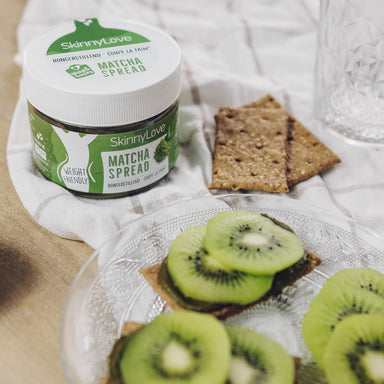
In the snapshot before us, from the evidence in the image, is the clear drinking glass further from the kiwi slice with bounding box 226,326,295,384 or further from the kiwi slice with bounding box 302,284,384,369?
the kiwi slice with bounding box 226,326,295,384

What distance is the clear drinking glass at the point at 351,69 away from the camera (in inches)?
40.6

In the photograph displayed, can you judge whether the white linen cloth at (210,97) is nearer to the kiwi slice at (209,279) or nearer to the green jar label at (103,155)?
the green jar label at (103,155)

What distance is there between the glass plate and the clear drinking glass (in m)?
0.35

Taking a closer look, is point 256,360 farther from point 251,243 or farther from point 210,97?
point 210,97

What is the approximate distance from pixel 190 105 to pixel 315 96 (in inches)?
10.3

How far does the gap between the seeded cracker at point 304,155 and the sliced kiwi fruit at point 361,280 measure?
0.28 meters

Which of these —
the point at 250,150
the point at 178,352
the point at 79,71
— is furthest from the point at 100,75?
the point at 178,352

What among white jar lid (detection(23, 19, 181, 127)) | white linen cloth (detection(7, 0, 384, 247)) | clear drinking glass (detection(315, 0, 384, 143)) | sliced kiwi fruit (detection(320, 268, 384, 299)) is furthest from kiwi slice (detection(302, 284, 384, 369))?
clear drinking glass (detection(315, 0, 384, 143))

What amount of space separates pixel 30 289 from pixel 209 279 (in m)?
0.28

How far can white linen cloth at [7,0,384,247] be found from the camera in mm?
917

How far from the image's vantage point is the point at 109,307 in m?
0.72

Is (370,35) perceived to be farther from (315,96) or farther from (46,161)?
(46,161)

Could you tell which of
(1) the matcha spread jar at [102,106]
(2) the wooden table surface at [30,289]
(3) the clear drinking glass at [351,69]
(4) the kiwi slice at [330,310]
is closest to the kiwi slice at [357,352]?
(4) the kiwi slice at [330,310]

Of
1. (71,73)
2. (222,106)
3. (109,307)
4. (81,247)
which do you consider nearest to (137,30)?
(71,73)
